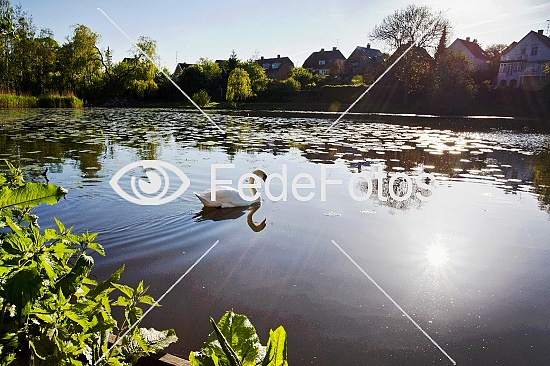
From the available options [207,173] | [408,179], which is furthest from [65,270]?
[408,179]

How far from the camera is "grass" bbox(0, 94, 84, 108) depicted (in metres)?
29.6

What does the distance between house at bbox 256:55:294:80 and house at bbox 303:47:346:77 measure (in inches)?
150

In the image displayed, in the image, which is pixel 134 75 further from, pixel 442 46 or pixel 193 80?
pixel 442 46

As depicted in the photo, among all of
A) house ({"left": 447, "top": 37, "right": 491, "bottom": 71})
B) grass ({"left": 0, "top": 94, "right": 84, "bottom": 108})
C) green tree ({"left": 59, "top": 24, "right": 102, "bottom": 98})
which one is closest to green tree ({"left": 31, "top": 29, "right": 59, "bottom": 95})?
green tree ({"left": 59, "top": 24, "right": 102, "bottom": 98})

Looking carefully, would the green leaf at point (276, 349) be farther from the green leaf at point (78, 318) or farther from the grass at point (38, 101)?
the grass at point (38, 101)

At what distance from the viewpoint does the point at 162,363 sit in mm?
1556

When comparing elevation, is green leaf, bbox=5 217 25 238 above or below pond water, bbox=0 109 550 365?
above

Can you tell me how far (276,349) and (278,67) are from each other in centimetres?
7988

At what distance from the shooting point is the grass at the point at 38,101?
2960 cm

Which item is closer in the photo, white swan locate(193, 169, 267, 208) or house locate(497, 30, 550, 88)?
white swan locate(193, 169, 267, 208)

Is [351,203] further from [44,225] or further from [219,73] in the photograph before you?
[219,73]

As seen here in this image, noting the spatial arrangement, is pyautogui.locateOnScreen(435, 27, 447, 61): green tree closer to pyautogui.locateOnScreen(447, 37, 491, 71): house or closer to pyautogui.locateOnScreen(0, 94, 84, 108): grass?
pyautogui.locateOnScreen(447, 37, 491, 71): house

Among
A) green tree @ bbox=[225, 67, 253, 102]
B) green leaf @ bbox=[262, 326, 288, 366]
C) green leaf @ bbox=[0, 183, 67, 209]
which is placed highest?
green tree @ bbox=[225, 67, 253, 102]

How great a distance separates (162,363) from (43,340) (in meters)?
0.47
